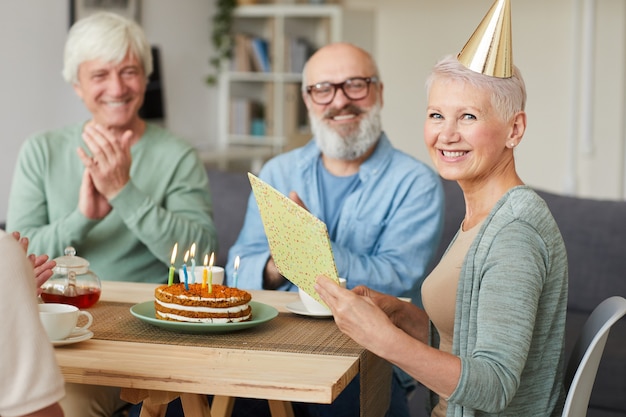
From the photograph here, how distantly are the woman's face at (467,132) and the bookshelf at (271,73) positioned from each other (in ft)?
13.6

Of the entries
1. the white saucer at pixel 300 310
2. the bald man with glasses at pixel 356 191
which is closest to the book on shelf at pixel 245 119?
the bald man with glasses at pixel 356 191

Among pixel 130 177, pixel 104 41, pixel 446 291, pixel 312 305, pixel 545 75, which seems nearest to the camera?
pixel 446 291

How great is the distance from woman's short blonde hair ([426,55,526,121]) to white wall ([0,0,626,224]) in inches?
151

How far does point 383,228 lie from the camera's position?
2389 mm

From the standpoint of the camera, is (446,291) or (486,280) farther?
(446,291)

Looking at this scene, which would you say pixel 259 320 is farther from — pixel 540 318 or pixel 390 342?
pixel 540 318

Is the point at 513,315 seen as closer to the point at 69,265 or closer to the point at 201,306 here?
the point at 201,306

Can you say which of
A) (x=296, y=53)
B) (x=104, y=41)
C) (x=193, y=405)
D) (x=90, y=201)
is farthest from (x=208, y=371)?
(x=296, y=53)

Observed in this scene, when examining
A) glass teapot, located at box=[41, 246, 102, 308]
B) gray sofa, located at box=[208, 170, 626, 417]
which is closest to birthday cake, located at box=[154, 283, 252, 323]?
glass teapot, located at box=[41, 246, 102, 308]

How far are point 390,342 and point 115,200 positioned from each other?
1146 mm

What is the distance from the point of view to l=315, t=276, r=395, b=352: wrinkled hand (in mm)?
1374

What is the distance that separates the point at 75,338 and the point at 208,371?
27 cm

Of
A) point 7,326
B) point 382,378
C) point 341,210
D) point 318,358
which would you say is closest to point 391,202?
point 341,210

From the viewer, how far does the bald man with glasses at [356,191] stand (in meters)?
2.30
